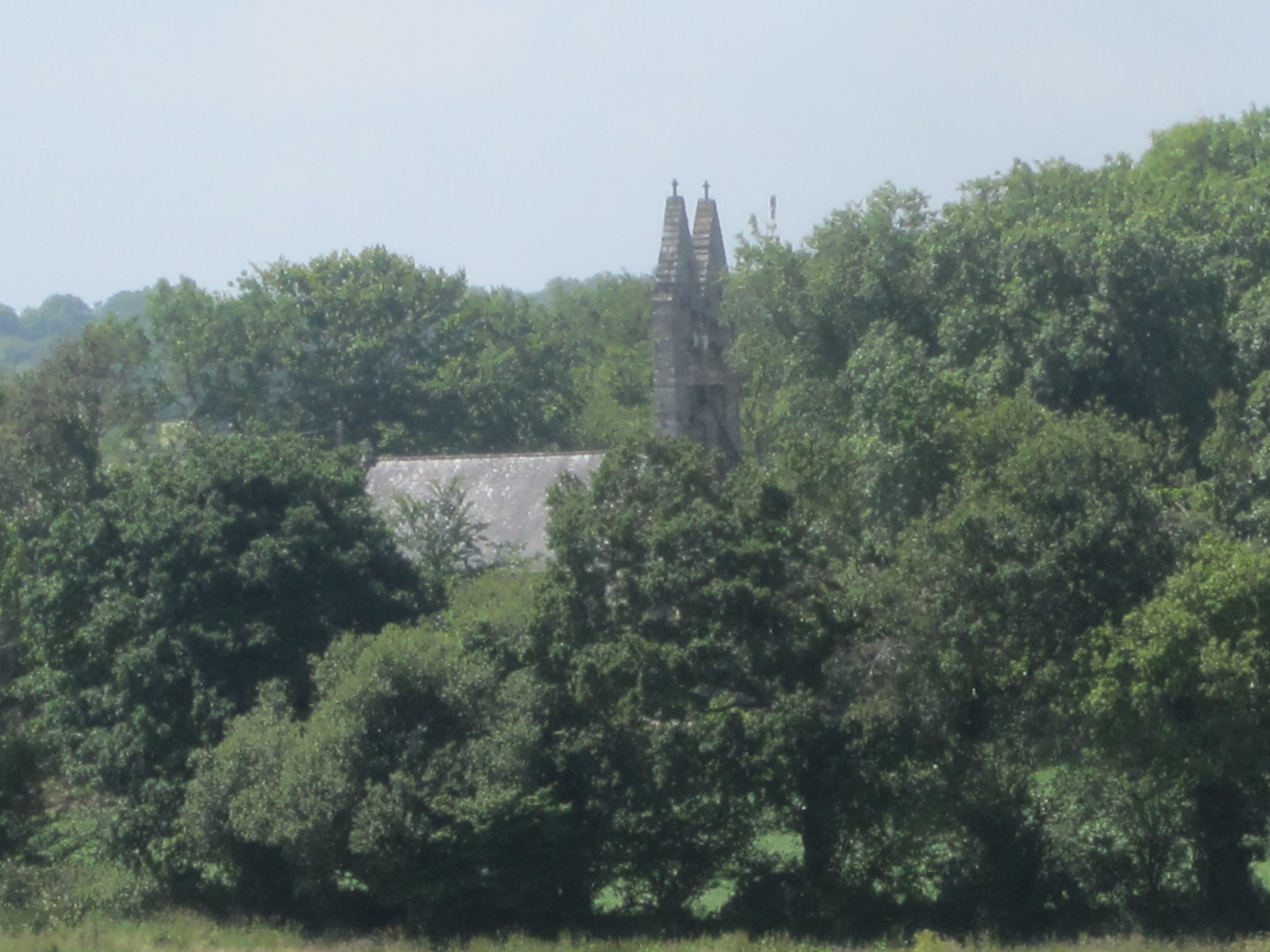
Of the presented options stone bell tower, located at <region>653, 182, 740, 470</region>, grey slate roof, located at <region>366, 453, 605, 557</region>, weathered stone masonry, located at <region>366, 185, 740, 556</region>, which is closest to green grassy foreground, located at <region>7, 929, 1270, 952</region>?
weathered stone masonry, located at <region>366, 185, 740, 556</region>

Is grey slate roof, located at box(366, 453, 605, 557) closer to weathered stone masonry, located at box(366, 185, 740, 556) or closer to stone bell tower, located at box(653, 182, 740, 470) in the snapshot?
weathered stone masonry, located at box(366, 185, 740, 556)

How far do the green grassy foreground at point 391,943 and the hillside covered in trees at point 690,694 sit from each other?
71cm

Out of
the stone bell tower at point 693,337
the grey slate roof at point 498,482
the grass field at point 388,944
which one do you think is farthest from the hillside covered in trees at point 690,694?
the grey slate roof at point 498,482

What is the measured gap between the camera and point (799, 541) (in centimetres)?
2119

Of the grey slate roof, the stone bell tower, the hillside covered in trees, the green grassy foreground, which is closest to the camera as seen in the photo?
the green grassy foreground

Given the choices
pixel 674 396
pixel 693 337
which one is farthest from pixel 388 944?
pixel 693 337

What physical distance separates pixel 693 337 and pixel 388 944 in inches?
699

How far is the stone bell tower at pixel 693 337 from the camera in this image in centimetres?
3416

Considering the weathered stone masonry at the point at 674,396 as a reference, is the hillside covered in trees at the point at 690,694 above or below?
below

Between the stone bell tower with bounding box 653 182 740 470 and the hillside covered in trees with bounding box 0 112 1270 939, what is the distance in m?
8.28

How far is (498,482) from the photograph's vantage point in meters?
38.8

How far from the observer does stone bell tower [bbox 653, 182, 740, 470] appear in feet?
112

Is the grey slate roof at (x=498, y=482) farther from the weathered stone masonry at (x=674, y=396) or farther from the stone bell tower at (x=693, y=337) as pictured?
the stone bell tower at (x=693, y=337)

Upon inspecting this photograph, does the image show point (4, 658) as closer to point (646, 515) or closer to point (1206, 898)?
point (646, 515)
